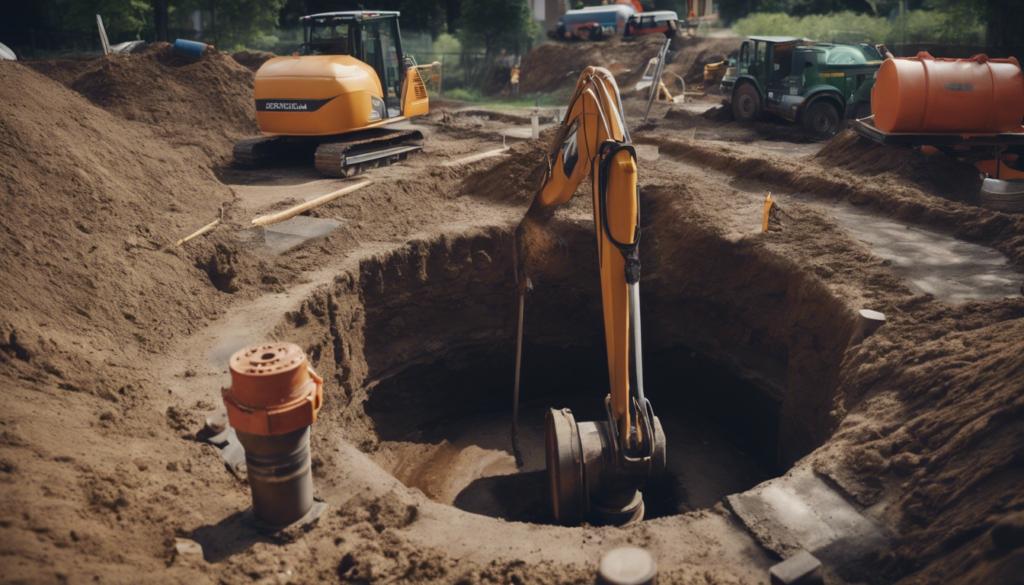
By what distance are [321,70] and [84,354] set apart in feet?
26.2

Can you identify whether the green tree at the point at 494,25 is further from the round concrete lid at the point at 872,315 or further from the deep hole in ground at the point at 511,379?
the round concrete lid at the point at 872,315

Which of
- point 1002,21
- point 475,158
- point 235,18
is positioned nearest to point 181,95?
point 475,158

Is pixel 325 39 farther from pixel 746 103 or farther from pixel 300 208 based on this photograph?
pixel 746 103

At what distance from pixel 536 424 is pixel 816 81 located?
440 inches

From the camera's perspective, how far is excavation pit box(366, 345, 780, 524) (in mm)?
9328

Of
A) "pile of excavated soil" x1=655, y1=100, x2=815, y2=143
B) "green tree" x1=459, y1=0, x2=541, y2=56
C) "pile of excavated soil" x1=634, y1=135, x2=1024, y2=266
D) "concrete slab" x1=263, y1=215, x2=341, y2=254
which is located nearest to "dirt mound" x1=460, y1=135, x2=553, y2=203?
"concrete slab" x1=263, y1=215, x2=341, y2=254

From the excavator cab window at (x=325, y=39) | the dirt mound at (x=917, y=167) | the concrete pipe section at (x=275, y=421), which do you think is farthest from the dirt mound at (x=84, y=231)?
the dirt mound at (x=917, y=167)

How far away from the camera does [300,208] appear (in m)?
10.6

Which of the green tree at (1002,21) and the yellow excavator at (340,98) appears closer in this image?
the yellow excavator at (340,98)

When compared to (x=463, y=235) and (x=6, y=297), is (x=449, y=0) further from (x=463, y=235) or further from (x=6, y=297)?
(x=6, y=297)

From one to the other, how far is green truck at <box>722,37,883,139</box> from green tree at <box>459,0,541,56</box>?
18.7 metres

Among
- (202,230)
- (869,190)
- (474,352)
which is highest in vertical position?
(869,190)

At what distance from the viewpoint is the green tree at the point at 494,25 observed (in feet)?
113

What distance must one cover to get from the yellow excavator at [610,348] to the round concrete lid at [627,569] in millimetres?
1803
